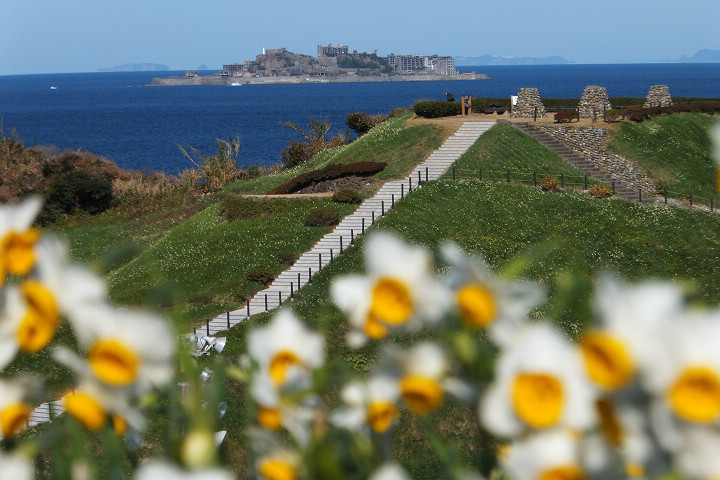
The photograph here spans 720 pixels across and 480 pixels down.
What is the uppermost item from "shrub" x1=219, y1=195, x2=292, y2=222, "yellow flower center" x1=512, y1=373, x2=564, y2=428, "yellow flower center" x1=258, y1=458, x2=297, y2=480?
"yellow flower center" x1=512, y1=373, x2=564, y2=428

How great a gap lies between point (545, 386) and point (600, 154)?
38429 mm

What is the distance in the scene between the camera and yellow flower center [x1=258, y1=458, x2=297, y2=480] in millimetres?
1637

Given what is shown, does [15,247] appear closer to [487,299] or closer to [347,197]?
[487,299]

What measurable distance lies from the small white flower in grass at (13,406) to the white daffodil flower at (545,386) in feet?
3.28

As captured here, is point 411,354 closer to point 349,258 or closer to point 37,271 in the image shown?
point 37,271

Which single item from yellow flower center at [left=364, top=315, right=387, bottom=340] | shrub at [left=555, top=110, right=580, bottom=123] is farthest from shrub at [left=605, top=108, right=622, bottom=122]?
yellow flower center at [left=364, top=315, right=387, bottom=340]

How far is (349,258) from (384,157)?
11.8 m

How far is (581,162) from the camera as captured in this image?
121ft

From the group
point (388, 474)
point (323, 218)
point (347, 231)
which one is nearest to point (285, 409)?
point (388, 474)

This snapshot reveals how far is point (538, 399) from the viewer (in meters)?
1.38

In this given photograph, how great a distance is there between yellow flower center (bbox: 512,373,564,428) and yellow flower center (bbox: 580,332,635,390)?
72 mm

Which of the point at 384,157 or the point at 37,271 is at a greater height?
the point at 37,271

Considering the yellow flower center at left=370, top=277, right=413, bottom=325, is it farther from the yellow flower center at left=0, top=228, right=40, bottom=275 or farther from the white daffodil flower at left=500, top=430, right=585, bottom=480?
the yellow flower center at left=0, top=228, right=40, bottom=275

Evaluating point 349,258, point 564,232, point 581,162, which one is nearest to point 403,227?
point 349,258
